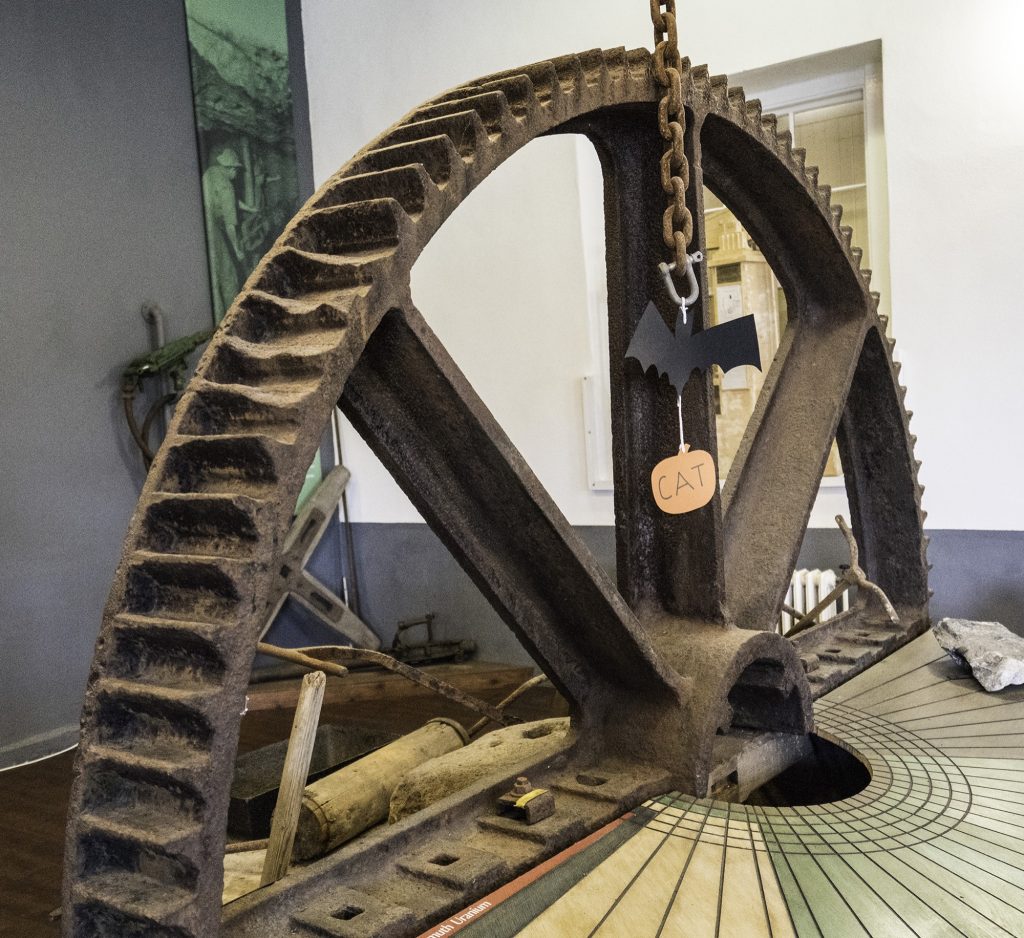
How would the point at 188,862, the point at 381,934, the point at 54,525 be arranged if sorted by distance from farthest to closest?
the point at 54,525 → the point at 381,934 → the point at 188,862

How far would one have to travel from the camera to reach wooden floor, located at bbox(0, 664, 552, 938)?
9.85 ft

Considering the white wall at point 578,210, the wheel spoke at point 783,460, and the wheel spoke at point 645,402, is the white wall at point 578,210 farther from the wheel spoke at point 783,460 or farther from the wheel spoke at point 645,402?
the wheel spoke at point 645,402

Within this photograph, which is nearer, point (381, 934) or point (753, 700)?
point (381, 934)

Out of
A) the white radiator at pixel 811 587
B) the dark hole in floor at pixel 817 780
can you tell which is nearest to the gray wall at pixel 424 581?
the white radiator at pixel 811 587

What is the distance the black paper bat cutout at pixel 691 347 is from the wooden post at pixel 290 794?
24.5 inches

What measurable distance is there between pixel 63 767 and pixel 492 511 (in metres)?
Answer: 3.60

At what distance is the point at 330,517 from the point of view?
5.66 metres

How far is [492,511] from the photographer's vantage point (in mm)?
A: 1282

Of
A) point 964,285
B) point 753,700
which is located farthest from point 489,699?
point 753,700

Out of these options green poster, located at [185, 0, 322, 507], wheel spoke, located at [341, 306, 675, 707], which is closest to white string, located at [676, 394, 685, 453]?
wheel spoke, located at [341, 306, 675, 707]

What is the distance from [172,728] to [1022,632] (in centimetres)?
386

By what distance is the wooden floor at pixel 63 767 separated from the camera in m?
3.00

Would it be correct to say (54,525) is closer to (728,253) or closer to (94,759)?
(728,253)

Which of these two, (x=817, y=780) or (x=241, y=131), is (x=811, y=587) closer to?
(x=817, y=780)
